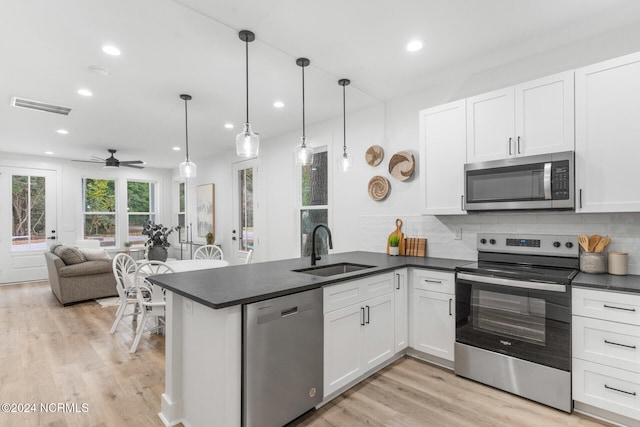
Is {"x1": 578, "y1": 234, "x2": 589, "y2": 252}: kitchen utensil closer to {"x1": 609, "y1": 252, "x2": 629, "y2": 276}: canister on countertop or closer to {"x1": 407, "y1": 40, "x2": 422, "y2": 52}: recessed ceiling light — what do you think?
{"x1": 609, "y1": 252, "x2": 629, "y2": 276}: canister on countertop

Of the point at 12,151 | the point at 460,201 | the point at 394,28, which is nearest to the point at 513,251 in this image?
the point at 460,201

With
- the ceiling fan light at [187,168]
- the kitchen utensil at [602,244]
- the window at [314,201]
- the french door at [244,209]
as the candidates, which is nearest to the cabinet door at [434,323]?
the kitchen utensil at [602,244]

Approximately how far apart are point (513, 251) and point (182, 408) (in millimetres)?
2826

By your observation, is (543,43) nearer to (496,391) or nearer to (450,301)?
(450,301)

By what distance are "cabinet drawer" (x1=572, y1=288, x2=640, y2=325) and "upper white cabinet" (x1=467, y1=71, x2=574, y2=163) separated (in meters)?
1.05

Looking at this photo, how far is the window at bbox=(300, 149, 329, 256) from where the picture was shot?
4628mm

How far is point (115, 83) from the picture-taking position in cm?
324

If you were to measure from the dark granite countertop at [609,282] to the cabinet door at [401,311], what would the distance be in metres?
1.23

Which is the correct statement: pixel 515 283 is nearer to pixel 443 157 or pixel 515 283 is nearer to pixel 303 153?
pixel 443 157

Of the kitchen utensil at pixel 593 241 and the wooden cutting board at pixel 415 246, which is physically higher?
the kitchen utensil at pixel 593 241

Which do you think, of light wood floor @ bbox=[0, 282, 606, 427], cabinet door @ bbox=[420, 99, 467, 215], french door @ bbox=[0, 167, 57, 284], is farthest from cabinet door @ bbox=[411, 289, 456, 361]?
french door @ bbox=[0, 167, 57, 284]

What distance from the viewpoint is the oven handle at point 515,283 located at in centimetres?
216

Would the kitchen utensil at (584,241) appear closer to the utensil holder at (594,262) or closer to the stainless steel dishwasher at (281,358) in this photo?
the utensil holder at (594,262)

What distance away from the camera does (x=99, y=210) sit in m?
7.80
